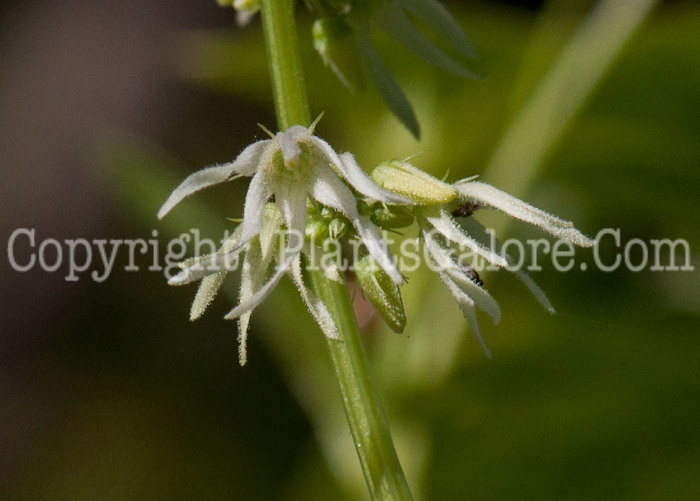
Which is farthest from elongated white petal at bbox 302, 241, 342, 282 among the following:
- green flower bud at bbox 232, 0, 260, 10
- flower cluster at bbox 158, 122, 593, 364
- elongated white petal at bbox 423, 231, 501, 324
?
green flower bud at bbox 232, 0, 260, 10

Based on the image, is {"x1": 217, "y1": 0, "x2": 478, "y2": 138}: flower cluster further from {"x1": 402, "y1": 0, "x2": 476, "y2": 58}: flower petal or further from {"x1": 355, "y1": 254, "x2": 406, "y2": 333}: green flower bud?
{"x1": 355, "y1": 254, "x2": 406, "y2": 333}: green flower bud

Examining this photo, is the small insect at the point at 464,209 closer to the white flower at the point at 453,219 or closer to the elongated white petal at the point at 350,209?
the white flower at the point at 453,219

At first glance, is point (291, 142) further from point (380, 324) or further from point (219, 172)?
point (380, 324)

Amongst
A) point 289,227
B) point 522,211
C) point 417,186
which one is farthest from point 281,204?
point 522,211

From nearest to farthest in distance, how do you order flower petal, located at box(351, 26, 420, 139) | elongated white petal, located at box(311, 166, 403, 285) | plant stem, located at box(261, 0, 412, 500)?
elongated white petal, located at box(311, 166, 403, 285) → plant stem, located at box(261, 0, 412, 500) → flower petal, located at box(351, 26, 420, 139)

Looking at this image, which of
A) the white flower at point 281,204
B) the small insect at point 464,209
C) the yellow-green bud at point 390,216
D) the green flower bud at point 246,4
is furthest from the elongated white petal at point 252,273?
the green flower bud at point 246,4

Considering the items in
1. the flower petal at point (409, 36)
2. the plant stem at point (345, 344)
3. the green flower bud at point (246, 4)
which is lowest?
the plant stem at point (345, 344)
